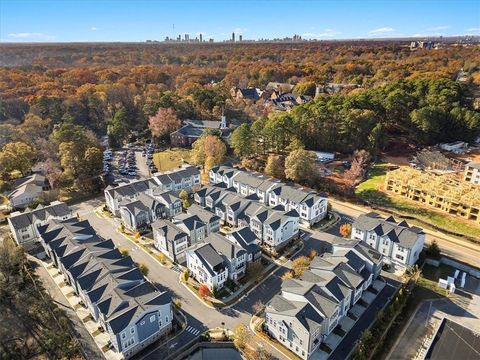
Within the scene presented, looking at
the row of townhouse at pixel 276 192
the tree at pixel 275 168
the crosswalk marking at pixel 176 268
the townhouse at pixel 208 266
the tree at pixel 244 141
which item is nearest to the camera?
the townhouse at pixel 208 266

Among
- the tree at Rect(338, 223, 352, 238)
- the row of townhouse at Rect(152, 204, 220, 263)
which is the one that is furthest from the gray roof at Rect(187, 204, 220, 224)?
the tree at Rect(338, 223, 352, 238)

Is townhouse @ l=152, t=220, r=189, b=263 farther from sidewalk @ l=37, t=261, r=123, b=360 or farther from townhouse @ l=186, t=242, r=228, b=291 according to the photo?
sidewalk @ l=37, t=261, r=123, b=360

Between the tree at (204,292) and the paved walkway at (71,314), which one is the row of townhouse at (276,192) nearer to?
the tree at (204,292)

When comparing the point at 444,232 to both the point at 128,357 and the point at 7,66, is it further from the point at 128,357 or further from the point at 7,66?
the point at 7,66

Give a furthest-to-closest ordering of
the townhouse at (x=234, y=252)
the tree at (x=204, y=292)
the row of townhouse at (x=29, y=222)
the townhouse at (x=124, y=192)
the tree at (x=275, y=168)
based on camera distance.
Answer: the tree at (x=275, y=168), the townhouse at (x=124, y=192), the row of townhouse at (x=29, y=222), the townhouse at (x=234, y=252), the tree at (x=204, y=292)

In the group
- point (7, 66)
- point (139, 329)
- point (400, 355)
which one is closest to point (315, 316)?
point (400, 355)

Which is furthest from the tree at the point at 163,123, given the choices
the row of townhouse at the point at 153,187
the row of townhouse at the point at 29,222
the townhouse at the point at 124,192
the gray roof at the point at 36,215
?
the row of townhouse at the point at 29,222
